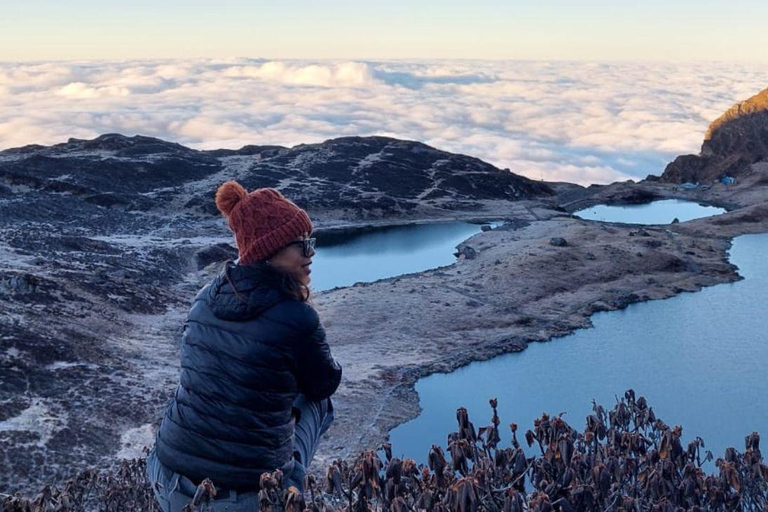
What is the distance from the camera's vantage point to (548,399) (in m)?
29.8

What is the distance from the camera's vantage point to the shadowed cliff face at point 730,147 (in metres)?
103

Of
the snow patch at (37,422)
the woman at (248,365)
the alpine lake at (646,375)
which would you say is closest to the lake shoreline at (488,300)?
the alpine lake at (646,375)

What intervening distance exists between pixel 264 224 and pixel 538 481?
4366 mm

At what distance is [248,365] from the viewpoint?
18.8ft

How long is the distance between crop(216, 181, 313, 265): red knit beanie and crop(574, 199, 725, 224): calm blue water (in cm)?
7167

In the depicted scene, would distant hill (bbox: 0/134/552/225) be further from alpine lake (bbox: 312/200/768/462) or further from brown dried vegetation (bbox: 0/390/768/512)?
brown dried vegetation (bbox: 0/390/768/512)

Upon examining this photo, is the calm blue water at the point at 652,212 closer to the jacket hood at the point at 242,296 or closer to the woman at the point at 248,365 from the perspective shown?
the woman at the point at 248,365

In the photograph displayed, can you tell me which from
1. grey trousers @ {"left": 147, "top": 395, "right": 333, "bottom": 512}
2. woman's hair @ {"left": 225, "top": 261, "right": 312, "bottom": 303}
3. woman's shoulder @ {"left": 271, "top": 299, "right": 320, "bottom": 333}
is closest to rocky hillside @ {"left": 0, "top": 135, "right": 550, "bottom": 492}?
grey trousers @ {"left": 147, "top": 395, "right": 333, "bottom": 512}

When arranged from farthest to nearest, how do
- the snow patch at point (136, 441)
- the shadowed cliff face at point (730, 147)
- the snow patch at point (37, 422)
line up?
the shadowed cliff face at point (730, 147), the snow patch at point (136, 441), the snow patch at point (37, 422)

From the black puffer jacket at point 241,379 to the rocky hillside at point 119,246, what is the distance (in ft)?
49.1

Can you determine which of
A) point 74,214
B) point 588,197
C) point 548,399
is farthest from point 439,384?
point 588,197

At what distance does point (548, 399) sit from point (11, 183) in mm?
57259

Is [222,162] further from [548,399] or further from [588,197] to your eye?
[548,399]

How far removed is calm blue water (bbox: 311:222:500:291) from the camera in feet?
176
